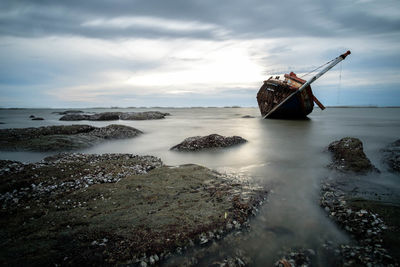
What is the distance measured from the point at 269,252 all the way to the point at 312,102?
3533 centimetres

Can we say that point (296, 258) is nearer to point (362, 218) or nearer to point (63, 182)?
point (362, 218)

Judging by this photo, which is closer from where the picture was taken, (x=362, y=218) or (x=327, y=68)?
(x=362, y=218)

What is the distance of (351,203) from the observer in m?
5.20

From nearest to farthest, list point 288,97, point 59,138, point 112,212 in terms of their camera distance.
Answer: point 112,212 → point 59,138 → point 288,97

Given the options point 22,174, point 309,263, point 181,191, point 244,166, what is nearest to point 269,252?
point 309,263

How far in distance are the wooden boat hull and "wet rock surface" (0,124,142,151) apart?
23.5 m

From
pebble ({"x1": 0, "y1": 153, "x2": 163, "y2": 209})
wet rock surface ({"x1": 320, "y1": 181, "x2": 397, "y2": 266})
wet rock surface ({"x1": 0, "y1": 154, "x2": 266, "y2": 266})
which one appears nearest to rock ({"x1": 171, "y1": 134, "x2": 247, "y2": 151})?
pebble ({"x1": 0, "y1": 153, "x2": 163, "y2": 209})

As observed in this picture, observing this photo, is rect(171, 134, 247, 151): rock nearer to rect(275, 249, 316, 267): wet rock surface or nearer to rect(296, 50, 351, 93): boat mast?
rect(275, 249, 316, 267): wet rock surface

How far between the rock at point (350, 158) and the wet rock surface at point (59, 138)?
51.4 feet

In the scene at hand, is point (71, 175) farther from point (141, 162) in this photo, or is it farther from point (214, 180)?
point (214, 180)

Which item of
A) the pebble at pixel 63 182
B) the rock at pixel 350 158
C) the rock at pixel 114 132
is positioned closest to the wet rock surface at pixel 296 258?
the pebble at pixel 63 182

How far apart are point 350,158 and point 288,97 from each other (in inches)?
930

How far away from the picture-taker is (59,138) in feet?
46.6

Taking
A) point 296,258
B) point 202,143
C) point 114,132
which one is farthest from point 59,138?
point 296,258
